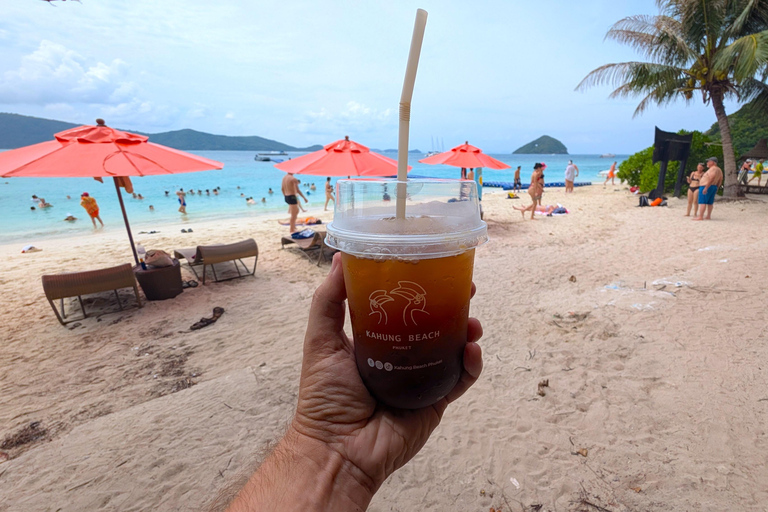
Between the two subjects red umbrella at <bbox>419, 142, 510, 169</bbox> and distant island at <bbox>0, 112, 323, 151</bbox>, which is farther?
distant island at <bbox>0, 112, 323, 151</bbox>

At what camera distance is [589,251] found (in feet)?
27.6

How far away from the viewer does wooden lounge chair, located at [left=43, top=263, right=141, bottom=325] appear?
5.07 m

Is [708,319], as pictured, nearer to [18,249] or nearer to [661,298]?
[661,298]

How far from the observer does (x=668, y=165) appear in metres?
16.4

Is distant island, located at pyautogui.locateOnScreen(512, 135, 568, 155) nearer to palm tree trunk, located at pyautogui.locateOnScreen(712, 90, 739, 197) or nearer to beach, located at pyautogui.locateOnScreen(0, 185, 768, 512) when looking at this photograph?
palm tree trunk, located at pyautogui.locateOnScreen(712, 90, 739, 197)

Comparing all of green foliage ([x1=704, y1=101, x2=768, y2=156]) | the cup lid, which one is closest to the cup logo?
the cup lid

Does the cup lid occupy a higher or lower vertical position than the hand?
higher

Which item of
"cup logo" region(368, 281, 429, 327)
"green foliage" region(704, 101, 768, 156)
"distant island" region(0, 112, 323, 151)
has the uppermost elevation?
"distant island" region(0, 112, 323, 151)

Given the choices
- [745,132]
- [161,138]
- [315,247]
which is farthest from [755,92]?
[161,138]

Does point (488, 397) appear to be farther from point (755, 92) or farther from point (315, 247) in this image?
point (755, 92)

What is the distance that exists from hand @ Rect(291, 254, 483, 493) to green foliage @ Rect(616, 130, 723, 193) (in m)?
19.4

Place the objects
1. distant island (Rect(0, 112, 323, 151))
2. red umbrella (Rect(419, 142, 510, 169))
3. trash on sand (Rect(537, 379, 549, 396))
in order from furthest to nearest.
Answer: distant island (Rect(0, 112, 323, 151)) → red umbrella (Rect(419, 142, 510, 169)) → trash on sand (Rect(537, 379, 549, 396))

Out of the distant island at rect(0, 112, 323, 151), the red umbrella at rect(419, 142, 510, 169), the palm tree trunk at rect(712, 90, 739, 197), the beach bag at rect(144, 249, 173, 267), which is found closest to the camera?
the beach bag at rect(144, 249, 173, 267)

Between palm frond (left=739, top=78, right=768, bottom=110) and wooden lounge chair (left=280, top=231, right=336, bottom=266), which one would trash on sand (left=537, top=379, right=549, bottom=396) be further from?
palm frond (left=739, top=78, right=768, bottom=110)
